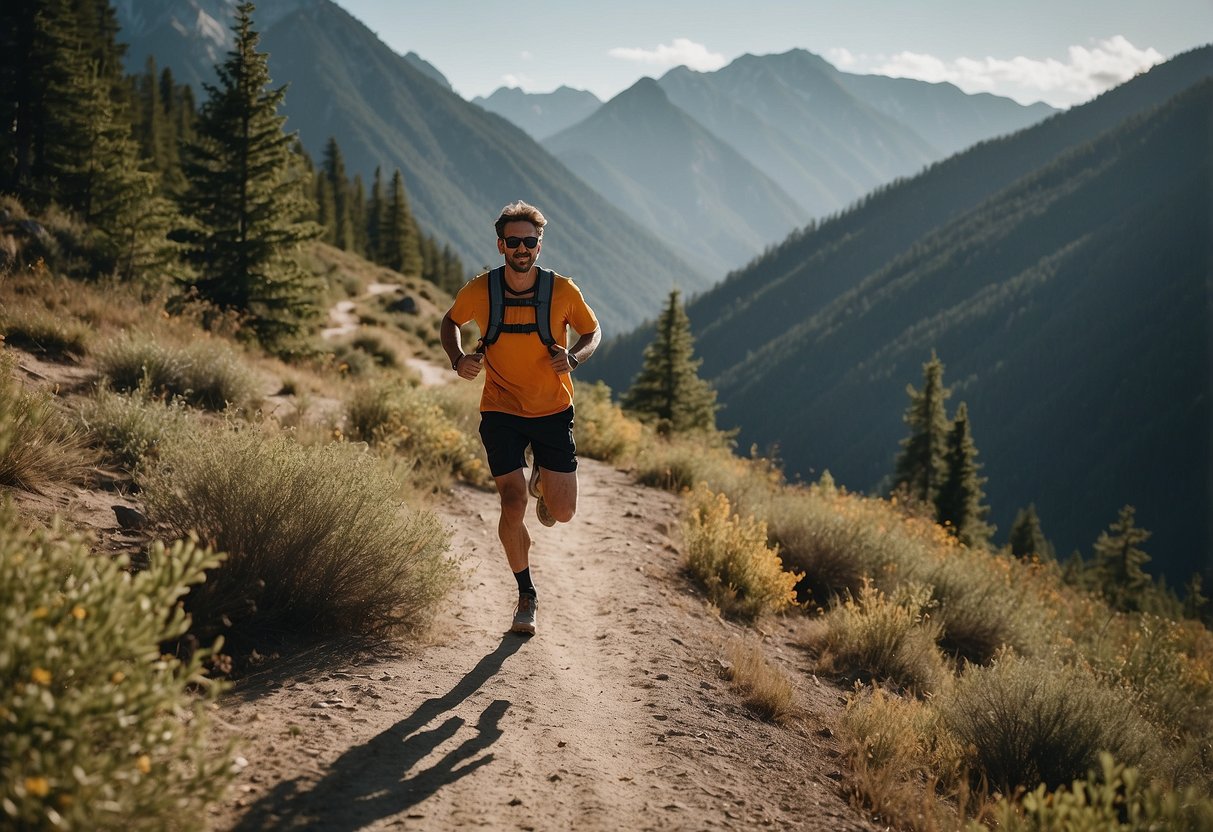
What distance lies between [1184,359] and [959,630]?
20172 cm

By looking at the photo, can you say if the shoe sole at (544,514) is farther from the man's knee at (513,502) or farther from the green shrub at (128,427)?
the green shrub at (128,427)

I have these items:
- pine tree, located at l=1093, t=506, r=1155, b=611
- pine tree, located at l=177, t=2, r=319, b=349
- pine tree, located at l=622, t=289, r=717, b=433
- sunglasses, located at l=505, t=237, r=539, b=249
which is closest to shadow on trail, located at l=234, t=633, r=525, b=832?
sunglasses, located at l=505, t=237, r=539, b=249

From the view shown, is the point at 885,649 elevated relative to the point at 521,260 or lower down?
lower down

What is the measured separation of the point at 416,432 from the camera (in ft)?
28.9

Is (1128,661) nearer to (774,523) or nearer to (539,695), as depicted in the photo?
(774,523)

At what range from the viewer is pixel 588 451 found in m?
13.0

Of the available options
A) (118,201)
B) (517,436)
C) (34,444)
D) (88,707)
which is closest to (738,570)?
(517,436)

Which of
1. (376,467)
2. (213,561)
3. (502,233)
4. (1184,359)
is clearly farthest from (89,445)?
(1184,359)

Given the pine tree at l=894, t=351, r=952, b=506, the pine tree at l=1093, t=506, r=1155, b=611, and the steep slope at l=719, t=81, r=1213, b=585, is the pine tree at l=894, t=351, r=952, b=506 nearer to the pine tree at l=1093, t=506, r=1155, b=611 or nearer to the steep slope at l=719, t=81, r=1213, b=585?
the pine tree at l=1093, t=506, r=1155, b=611

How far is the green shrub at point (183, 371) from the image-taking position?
757cm

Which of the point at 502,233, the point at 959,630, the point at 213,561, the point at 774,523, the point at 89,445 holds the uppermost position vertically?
the point at 502,233

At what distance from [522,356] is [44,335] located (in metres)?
6.42

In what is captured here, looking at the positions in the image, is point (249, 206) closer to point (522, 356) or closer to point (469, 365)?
point (522, 356)

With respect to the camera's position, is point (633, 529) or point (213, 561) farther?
point (633, 529)
